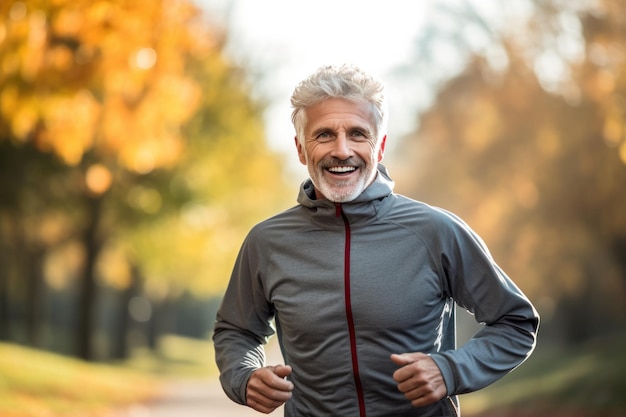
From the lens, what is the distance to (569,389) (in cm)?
1761

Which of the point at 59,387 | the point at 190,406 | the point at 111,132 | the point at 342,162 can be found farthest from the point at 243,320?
the point at 190,406

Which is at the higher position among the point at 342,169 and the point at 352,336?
the point at 342,169

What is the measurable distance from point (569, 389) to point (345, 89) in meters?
14.7

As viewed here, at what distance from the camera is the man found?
371 cm

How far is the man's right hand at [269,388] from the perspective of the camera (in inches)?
145

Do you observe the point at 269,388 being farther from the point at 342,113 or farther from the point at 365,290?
the point at 342,113

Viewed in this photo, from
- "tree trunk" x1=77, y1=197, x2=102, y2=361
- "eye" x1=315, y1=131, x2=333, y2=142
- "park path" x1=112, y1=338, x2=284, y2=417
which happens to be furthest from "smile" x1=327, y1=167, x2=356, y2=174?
"tree trunk" x1=77, y1=197, x2=102, y2=361

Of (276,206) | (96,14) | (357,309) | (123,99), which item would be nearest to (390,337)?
(357,309)

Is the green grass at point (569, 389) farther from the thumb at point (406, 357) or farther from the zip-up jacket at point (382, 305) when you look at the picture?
the thumb at point (406, 357)

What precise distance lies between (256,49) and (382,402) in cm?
2566

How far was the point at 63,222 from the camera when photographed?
1164 inches

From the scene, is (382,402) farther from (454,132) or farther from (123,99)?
(454,132)

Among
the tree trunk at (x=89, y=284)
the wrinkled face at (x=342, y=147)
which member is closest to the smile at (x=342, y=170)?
the wrinkled face at (x=342, y=147)

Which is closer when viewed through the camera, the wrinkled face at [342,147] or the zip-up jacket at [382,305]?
the zip-up jacket at [382,305]
